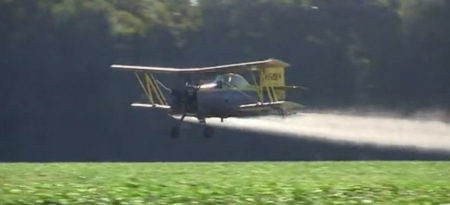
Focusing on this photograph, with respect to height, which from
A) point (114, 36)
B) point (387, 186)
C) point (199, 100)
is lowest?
point (387, 186)

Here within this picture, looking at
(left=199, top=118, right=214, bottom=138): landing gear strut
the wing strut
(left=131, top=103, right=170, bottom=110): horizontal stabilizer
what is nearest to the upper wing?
the wing strut

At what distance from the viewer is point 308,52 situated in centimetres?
3089

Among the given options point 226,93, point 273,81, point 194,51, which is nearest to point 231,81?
point 226,93

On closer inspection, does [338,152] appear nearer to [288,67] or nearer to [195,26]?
[288,67]

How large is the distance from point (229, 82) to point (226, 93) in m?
0.36

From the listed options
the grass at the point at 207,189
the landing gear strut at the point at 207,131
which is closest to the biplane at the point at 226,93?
the landing gear strut at the point at 207,131

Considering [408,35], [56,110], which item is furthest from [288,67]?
[56,110]

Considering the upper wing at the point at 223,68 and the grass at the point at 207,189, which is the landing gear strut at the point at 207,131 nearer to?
the upper wing at the point at 223,68

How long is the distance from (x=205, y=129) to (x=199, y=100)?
1.76 m

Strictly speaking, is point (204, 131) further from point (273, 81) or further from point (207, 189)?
point (207, 189)

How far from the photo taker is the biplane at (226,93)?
1057 inches

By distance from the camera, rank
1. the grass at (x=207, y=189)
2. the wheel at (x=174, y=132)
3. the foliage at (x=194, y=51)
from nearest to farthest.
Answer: the grass at (x=207, y=189), the wheel at (x=174, y=132), the foliage at (x=194, y=51)

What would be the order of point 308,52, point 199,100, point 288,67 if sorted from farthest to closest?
point 308,52, point 288,67, point 199,100

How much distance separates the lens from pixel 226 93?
26969mm
